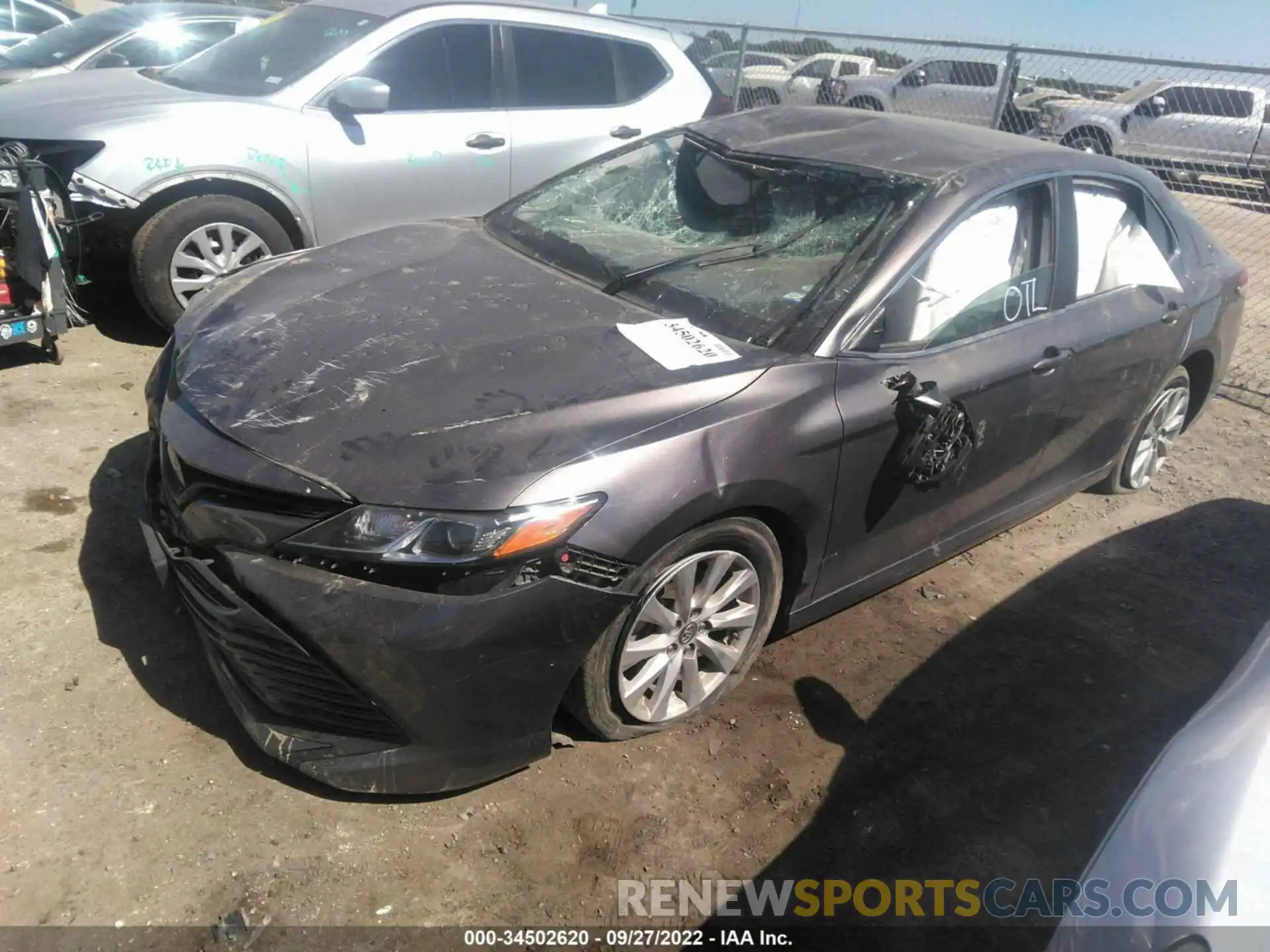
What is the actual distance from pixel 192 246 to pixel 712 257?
3.01 metres

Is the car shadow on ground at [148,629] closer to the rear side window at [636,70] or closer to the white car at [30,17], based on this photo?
the rear side window at [636,70]

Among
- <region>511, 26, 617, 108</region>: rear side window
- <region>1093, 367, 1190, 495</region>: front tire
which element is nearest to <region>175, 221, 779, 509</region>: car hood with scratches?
<region>1093, 367, 1190, 495</region>: front tire

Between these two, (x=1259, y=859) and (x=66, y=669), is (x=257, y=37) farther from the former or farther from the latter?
(x=1259, y=859)

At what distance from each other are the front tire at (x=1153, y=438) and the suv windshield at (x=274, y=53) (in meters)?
4.48

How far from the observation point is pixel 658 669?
106 inches

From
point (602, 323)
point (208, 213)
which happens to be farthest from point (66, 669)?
point (208, 213)

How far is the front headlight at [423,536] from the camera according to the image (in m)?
2.18

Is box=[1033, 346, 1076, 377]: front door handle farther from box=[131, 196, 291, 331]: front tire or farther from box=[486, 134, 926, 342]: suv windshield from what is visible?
box=[131, 196, 291, 331]: front tire

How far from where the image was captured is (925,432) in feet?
9.52

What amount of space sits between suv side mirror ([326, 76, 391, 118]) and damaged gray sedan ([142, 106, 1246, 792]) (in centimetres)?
156

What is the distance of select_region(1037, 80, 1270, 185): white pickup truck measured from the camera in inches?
428

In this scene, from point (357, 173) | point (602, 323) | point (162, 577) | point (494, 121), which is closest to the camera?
point (162, 577)

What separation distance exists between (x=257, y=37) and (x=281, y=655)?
4679 millimetres

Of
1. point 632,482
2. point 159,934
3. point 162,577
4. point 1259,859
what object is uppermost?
point 632,482
